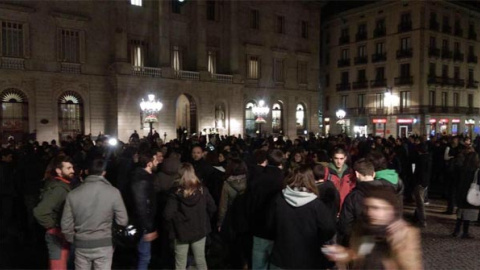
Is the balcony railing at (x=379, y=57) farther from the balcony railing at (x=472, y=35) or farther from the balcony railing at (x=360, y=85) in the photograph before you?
the balcony railing at (x=472, y=35)

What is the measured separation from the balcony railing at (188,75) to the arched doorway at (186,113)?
4.78 feet

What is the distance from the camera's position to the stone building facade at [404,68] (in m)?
43.9

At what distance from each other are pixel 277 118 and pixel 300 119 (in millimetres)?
2953

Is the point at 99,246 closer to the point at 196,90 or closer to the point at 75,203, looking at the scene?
the point at 75,203

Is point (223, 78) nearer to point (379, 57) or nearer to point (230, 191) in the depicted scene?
point (379, 57)

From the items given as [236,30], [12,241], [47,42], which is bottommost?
[12,241]

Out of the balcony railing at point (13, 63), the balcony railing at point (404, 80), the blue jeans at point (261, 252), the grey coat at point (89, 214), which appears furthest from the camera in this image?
the balcony railing at point (404, 80)

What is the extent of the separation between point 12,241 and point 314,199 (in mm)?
7234

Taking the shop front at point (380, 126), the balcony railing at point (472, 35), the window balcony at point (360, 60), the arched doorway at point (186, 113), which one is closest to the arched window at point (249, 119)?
the arched doorway at point (186, 113)

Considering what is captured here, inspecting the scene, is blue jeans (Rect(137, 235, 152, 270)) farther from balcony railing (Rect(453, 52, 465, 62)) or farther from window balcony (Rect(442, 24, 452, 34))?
balcony railing (Rect(453, 52, 465, 62))

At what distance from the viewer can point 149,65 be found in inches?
1163

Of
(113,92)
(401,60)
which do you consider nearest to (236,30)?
(113,92)

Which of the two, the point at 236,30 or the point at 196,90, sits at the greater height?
the point at 236,30

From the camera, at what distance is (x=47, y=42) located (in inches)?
1012
